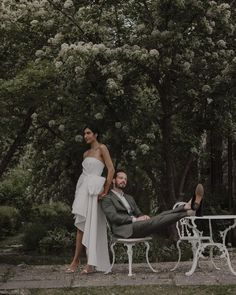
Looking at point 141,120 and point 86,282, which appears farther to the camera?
point 141,120

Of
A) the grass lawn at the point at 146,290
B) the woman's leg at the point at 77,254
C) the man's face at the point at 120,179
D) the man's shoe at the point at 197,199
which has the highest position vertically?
the man's face at the point at 120,179

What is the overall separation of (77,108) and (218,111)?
2.41m

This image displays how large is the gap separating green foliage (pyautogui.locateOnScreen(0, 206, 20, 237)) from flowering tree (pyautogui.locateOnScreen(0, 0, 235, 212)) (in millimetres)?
6268

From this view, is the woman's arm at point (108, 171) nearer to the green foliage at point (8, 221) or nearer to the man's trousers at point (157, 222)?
the man's trousers at point (157, 222)

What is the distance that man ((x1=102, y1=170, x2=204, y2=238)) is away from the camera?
7078 mm

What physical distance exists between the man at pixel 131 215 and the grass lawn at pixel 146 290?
0.94 m

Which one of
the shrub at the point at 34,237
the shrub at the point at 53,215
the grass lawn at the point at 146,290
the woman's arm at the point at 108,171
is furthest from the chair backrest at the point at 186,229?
the shrub at the point at 53,215

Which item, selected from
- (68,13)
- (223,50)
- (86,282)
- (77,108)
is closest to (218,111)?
(223,50)

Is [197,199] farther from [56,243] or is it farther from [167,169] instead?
[56,243]

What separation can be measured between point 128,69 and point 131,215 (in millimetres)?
2979

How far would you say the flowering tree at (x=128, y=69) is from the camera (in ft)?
30.3

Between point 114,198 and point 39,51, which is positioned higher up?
point 39,51

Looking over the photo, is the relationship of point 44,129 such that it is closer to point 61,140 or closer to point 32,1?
point 61,140

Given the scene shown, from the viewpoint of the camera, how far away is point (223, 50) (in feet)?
32.4
